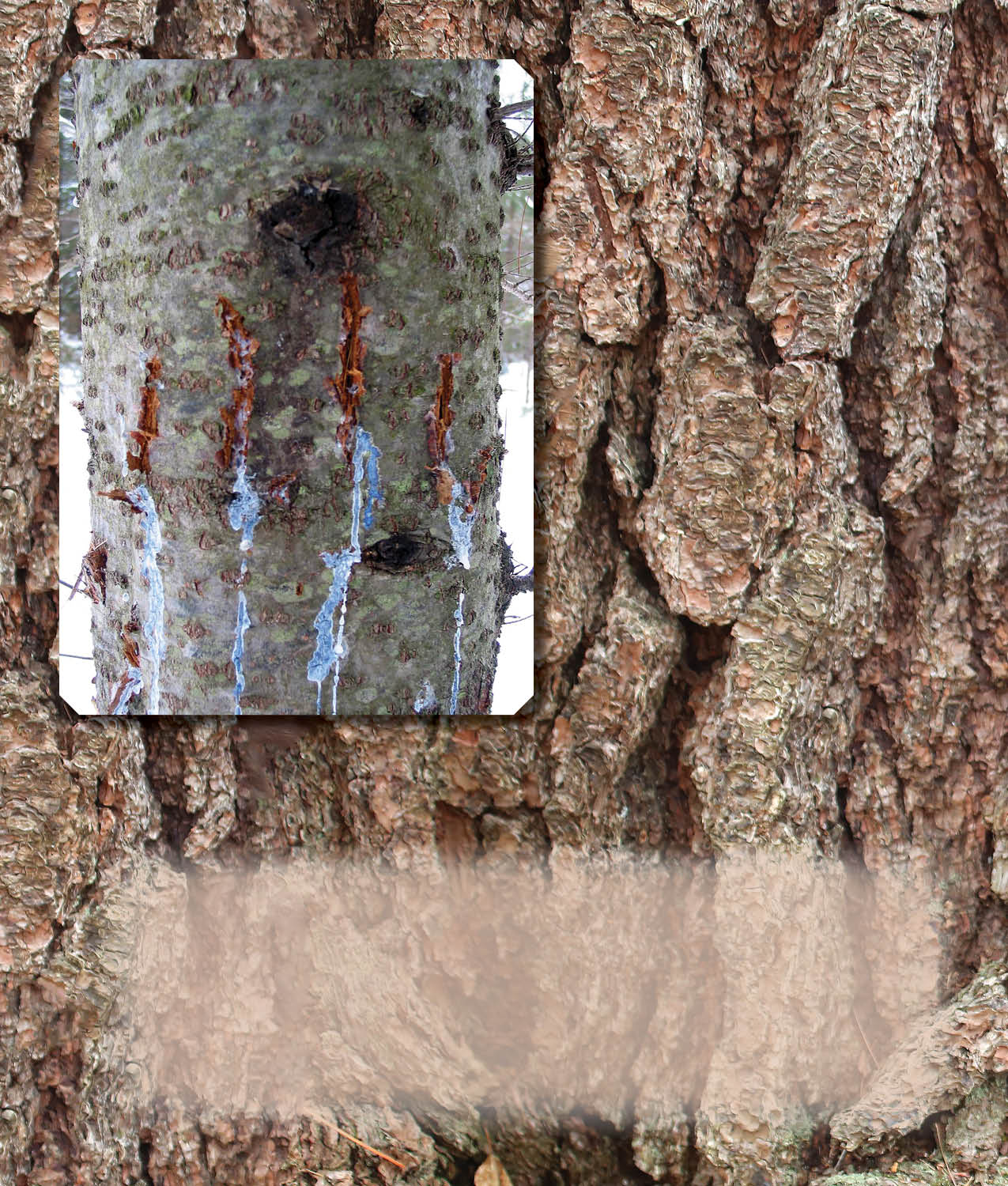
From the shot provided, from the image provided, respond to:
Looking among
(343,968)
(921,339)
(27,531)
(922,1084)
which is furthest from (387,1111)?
(921,339)

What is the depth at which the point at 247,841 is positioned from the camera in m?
1.10

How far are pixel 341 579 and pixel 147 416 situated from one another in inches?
10.5

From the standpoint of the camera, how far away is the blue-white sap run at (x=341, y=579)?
3.37 feet

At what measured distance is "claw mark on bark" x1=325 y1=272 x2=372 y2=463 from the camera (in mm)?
1009

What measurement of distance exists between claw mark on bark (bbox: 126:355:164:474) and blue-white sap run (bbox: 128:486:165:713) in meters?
0.03

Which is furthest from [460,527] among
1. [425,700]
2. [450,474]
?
[425,700]

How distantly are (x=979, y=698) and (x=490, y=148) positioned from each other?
833 mm

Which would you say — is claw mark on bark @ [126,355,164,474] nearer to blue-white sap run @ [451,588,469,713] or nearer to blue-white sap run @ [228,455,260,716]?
blue-white sap run @ [228,455,260,716]

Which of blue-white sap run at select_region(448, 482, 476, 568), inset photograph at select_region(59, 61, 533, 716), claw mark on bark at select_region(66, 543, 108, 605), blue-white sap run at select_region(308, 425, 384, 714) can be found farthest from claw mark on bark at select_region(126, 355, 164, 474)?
blue-white sap run at select_region(448, 482, 476, 568)

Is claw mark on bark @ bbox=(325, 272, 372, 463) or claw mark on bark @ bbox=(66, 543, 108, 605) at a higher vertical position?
claw mark on bark @ bbox=(325, 272, 372, 463)

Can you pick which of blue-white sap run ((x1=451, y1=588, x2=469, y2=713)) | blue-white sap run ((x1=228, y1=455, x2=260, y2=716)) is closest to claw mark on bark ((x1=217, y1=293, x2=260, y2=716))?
blue-white sap run ((x1=228, y1=455, x2=260, y2=716))

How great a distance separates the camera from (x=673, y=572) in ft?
3.52

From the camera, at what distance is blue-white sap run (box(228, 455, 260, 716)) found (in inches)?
40.5

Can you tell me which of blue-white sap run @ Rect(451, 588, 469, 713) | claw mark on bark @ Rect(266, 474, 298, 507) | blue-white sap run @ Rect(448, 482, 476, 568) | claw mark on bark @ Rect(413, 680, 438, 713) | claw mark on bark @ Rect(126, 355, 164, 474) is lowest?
claw mark on bark @ Rect(413, 680, 438, 713)
